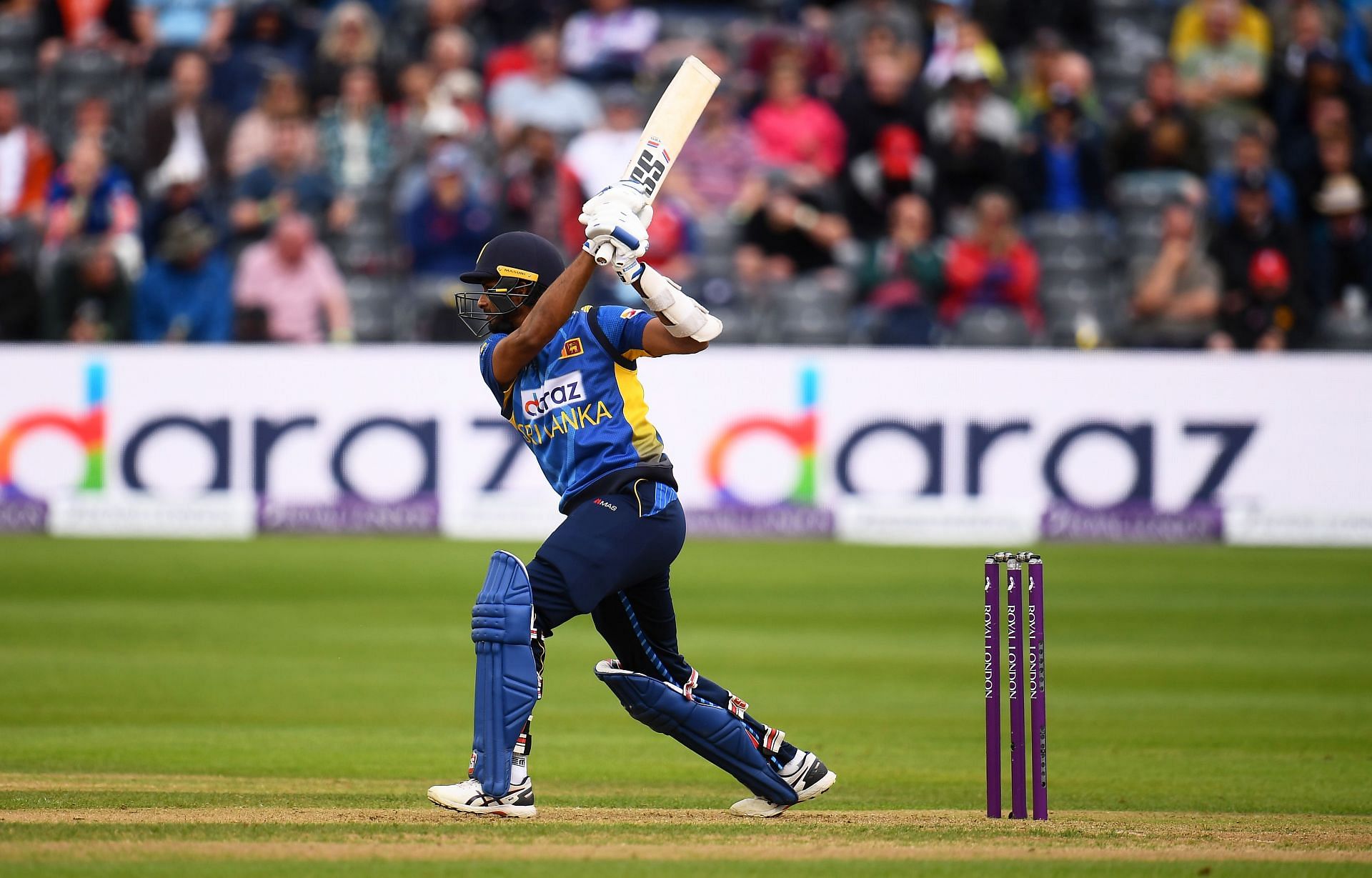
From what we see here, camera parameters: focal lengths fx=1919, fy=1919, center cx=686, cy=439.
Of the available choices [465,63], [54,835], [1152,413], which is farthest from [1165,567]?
[54,835]

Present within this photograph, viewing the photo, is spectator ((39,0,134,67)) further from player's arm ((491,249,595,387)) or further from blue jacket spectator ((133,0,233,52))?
player's arm ((491,249,595,387))

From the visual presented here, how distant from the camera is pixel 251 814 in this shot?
6.15 metres

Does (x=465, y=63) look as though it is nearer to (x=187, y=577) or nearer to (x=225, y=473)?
(x=225, y=473)

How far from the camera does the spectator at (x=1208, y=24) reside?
1816 cm

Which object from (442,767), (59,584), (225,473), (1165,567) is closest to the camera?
(442,767)

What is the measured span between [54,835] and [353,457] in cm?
910

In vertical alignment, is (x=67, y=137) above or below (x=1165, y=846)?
above

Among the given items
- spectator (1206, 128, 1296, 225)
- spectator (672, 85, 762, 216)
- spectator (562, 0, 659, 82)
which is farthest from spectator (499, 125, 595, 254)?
spectator (1206, 128, 1296, 225)

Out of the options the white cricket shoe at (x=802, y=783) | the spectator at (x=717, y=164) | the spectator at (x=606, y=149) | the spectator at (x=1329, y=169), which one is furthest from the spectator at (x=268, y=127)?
the white cricket shoe at (x=802, y=783)

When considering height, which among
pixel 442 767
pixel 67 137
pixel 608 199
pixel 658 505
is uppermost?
pixel 67 137

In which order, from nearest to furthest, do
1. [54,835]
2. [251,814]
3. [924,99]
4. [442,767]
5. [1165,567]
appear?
[54,835] → [251,814] → [442,767] → [1165,567] → [924,99]

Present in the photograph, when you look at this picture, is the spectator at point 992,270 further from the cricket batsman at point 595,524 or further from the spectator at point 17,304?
the cricket batsman at point 595,524

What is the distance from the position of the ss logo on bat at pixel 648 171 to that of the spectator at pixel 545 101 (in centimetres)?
1102

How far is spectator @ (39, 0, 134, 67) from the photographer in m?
18.5
